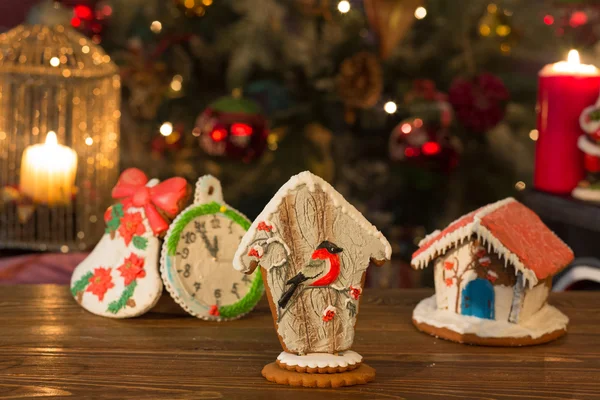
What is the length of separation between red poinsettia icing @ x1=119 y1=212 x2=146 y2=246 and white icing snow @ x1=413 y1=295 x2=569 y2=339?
424mm

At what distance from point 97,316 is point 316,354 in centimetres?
41

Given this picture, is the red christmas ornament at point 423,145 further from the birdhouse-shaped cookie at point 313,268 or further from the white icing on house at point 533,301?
the birdhouse-shaped cookie at point 313,268

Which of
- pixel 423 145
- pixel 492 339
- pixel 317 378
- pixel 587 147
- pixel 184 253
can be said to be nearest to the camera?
pixel 317 378

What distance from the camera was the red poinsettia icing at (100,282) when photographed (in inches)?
55.0

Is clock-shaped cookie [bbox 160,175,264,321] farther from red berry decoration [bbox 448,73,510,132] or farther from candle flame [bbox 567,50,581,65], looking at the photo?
red berry decoration [bbox 448,73,510,132]

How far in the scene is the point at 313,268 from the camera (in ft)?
3.61

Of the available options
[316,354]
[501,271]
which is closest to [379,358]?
[316,354]

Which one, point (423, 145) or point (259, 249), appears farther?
point (423, 145)

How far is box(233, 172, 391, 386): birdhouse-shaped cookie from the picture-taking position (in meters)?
1.09

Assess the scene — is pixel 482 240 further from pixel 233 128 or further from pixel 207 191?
pixel 233 128

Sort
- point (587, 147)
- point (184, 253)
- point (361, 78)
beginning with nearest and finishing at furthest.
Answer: point (184, 253) < point (587, 147) < point (361, 78)

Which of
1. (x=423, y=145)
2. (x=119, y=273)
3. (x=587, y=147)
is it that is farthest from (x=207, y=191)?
(x=423, y=145)

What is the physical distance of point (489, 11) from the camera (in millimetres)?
2766

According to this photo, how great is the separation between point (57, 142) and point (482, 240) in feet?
5.53
